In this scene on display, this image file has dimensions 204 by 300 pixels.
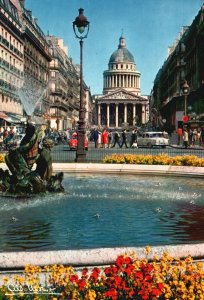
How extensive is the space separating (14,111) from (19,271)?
68.9 meters

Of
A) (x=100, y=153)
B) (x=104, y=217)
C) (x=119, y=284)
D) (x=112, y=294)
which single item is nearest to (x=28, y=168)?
(x=104, y=217)

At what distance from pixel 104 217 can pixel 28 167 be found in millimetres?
3365

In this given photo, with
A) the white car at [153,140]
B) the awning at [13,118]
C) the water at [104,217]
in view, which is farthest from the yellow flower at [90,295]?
the awning at [13,118]

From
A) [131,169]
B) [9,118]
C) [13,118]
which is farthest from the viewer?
[13,118]

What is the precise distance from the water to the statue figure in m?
0.39

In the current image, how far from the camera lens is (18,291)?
554 centimetres

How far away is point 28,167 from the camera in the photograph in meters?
13.9

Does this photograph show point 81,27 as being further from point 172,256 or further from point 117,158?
point 172,256

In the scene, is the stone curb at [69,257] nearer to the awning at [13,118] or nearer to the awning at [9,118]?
the awning at [9,118]

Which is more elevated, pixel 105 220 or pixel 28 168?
pixel 28 168

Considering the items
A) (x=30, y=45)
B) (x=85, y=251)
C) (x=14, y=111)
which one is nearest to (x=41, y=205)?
(x=85, y=251)

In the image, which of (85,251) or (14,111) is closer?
(85,251)

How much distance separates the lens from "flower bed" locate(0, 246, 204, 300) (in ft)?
17.4

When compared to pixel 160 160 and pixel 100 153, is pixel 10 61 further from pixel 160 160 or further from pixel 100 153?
pixel 160 160
